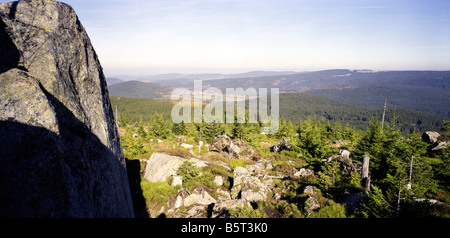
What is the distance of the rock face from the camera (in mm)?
2924

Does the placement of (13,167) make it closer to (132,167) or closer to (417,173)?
(417,173)

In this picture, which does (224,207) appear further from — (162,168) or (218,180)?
A: (162,168)

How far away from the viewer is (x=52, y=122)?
343 cm

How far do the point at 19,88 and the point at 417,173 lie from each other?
14.7 m

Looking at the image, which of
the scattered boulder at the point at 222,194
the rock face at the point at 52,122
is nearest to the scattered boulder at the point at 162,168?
the scattered boulder at the point at 222,194

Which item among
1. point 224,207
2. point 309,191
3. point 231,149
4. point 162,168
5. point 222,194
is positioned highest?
point 162,168

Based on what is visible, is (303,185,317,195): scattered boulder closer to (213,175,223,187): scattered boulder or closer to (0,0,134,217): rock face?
(213,175,223,187): scattered boulder

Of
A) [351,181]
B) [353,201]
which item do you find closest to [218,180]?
[353,201]

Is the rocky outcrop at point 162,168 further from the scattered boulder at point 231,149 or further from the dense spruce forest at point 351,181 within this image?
the scattered boulder at point 231,149

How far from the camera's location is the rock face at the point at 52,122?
2924 millimetres

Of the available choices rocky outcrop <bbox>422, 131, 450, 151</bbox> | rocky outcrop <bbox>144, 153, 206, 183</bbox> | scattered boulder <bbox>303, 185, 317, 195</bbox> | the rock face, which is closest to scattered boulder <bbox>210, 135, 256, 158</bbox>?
rocky outcrop <bbox>144, 153, 206, 183</bbox>
